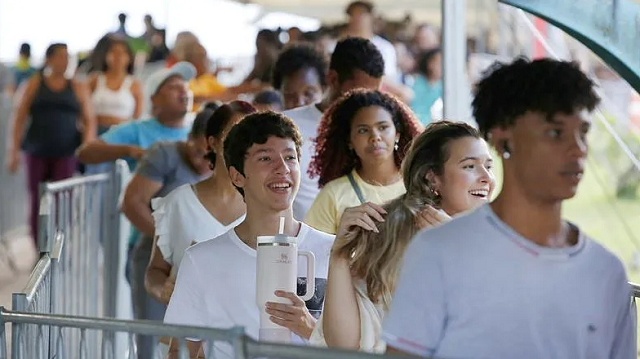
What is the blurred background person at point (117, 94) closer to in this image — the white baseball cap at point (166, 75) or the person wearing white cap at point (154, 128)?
the person wearing white cap at point (154, 128)

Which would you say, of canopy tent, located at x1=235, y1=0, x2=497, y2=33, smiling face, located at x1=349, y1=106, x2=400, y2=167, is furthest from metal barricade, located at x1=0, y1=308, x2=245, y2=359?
canopy tent, located at x1=235, y1=0, x2=497, y2=33

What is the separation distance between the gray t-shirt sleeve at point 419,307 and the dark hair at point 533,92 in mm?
325

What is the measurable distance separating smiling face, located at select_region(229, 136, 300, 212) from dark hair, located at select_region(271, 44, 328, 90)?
3000mm

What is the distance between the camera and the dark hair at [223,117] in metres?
5.95

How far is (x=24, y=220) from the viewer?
51.4 feet

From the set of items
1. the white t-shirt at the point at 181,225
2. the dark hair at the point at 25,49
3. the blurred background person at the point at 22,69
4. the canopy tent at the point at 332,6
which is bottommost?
the white t-shirt at the point at 181,225

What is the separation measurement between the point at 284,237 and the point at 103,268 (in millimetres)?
5105

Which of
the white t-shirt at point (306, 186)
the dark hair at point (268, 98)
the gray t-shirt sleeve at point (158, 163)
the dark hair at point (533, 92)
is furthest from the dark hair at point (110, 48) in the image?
the dark hair at point (533, 92)

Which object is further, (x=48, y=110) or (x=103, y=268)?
(x=48, y=110)

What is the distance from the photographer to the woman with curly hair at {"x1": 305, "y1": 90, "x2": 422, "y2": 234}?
580 centimetres

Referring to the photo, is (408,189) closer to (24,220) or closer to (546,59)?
(546,59)

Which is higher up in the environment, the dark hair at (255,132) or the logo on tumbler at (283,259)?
the dark hair at (255,132)

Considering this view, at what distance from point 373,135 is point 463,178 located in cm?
168

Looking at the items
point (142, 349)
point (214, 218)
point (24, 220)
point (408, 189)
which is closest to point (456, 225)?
point (408, 189)
